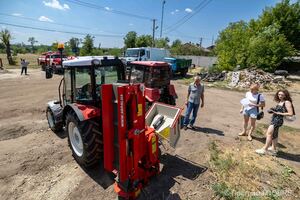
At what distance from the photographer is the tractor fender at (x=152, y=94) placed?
22.0ft

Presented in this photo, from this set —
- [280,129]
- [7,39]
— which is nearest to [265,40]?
[280,129]

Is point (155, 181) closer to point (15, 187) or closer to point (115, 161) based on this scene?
point (115, 161)

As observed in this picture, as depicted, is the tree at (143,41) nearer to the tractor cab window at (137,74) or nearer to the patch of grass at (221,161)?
the tractor cab window at (137,74)

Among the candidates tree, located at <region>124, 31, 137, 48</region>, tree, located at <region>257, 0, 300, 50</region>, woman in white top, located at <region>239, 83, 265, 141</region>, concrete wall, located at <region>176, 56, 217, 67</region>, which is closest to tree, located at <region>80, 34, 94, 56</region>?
tree, located at <region>124, 31, 137, 48</region>

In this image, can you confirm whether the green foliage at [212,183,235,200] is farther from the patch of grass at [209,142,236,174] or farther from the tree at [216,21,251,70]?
the tree at [216,21,251,70]

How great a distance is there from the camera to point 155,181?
3582 mm

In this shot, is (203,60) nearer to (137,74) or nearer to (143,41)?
(143,41)

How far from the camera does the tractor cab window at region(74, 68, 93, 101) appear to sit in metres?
3.90

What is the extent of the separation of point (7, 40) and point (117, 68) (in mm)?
31770

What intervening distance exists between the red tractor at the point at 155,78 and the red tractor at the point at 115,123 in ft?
8.82

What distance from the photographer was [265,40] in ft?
55.0

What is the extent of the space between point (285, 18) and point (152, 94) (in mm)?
21417

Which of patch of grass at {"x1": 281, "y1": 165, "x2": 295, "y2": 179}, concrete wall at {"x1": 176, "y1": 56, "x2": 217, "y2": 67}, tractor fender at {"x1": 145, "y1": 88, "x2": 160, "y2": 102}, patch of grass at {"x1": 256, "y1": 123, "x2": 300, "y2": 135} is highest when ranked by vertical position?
concrete wall at {"x1": 176, "y1": 56, "x2": 217, "y2": 67}

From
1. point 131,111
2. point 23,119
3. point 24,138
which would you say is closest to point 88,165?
point 131,111
